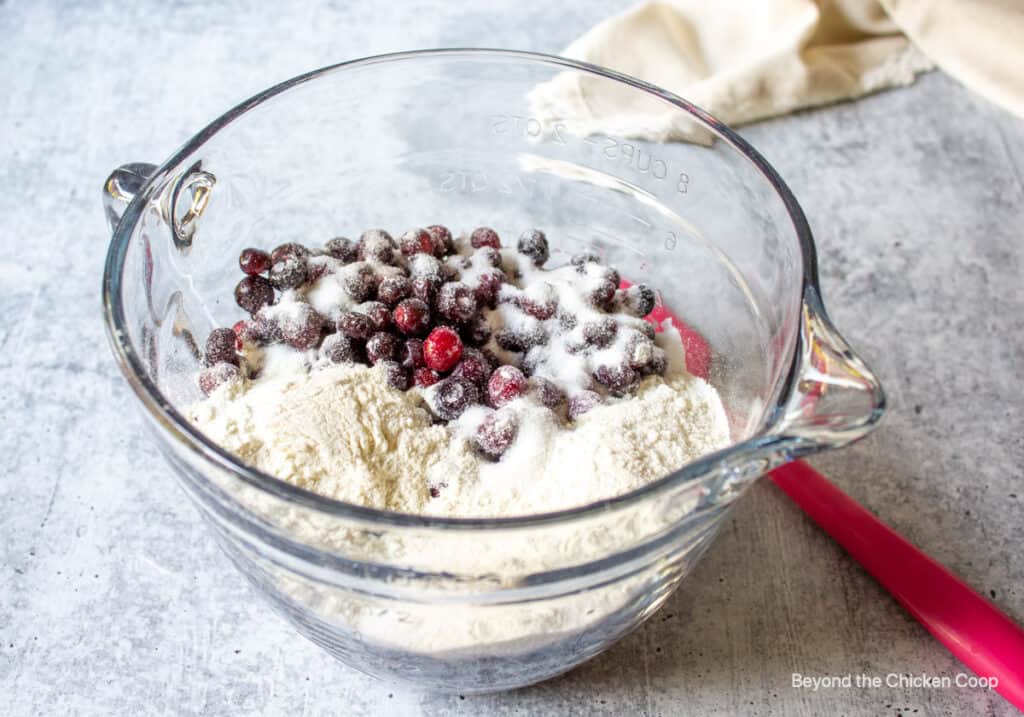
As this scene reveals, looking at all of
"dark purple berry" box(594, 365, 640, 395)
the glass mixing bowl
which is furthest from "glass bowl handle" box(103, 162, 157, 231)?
"dark purple berry" box(594, 365, 640, 395)

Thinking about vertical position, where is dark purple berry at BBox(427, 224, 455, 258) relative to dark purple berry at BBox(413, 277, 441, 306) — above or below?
below

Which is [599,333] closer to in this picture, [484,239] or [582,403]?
[582,403]

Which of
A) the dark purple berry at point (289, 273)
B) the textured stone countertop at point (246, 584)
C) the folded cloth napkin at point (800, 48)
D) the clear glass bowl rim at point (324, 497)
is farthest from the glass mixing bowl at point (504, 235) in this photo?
the folded cloth napkin at point (800, 48)

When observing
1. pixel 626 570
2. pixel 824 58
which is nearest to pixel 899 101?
pixel 824 58

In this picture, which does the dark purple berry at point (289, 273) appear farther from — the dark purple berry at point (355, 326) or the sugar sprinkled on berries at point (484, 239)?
the sugar sprinkled on berries at point (484, 239)

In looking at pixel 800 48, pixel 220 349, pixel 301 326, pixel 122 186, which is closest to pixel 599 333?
pixel 301 326

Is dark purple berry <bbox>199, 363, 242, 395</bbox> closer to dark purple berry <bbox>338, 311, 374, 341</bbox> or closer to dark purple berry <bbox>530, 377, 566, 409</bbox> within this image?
dark purple berry <bbox>338, 311, 374, 341</bbox>
